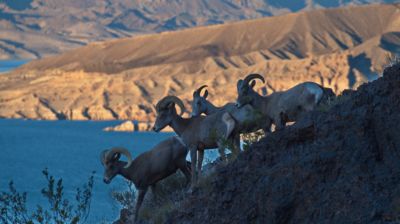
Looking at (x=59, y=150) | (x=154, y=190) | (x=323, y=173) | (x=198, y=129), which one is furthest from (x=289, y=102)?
(x=59, y=150)

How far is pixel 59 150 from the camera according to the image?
450 feet

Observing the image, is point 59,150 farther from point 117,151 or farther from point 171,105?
point 117,151

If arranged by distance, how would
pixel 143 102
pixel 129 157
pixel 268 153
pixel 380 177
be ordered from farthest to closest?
pixel 143 102 → pixel 129 157 → pixel 268 153 → pixel 380 177

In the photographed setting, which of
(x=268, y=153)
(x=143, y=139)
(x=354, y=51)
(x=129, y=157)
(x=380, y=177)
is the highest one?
(x=354, y=51)

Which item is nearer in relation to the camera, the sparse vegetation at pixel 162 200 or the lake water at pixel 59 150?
the sparse vegetation at pixel 162 200

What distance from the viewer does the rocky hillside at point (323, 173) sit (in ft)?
30.1

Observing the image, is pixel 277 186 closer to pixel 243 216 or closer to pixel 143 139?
pixel 243 216

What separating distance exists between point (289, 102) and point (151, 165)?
200 cm

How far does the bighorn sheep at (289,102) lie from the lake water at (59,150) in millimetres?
42173

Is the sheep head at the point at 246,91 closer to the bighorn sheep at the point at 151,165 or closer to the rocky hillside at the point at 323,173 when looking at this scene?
the bighorn sheep at the point at 151,165

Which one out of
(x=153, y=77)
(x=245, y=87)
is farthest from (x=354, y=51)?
(x=245, y=87)

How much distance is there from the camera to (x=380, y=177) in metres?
9.21

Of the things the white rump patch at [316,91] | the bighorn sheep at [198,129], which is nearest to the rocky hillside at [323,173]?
the bighorn sheep at [198,129]

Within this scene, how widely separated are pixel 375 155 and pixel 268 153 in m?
1.38
